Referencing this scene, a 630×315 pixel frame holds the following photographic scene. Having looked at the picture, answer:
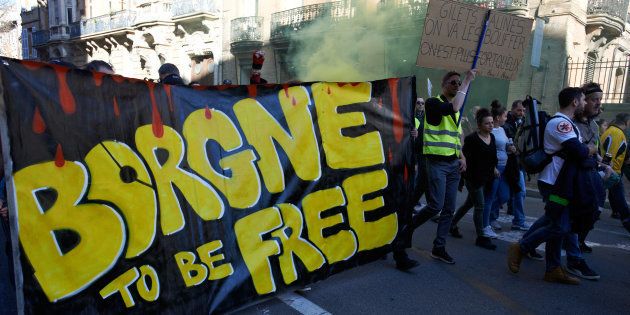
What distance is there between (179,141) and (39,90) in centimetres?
72

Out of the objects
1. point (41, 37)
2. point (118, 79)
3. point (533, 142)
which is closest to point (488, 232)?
point (533, 142)

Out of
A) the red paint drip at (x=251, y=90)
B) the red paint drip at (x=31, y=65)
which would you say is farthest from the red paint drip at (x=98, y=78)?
the red paint drip at (x=251, y=90)

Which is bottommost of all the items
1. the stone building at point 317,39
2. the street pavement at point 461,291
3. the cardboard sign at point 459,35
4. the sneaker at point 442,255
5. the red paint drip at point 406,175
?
the street pavement at point 461,291

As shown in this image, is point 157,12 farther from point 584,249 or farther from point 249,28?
point 584,249

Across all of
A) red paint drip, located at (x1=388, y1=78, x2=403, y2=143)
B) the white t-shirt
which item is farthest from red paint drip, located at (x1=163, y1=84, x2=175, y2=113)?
the white t-shirt

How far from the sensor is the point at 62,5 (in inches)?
1126

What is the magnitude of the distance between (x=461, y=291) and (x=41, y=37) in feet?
115

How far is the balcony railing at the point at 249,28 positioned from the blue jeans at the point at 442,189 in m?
17.2

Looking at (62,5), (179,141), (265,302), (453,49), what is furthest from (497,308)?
(62,5)

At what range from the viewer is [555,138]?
332 centimetres

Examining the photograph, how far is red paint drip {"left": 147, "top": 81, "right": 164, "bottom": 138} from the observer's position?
2.44 m

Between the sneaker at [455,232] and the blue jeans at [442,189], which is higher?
the blue jeans at [442,189]

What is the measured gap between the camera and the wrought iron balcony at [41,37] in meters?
29.9

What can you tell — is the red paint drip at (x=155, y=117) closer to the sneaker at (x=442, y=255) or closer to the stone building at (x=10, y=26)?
the sneaker at (x=442, y=255)
